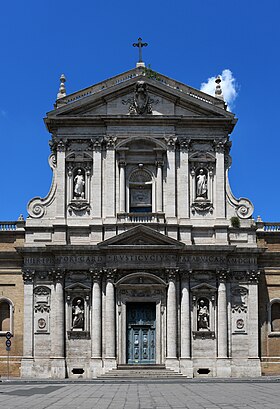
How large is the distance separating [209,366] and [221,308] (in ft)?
10.3

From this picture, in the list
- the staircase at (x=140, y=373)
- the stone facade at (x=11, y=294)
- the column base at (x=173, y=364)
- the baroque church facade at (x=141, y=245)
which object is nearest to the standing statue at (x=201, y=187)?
the baroque church facade at (x=141, y=245)

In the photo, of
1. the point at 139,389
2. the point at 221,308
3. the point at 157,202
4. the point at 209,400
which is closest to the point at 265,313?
the point at 221,308

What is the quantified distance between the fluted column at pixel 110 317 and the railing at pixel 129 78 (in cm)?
1021

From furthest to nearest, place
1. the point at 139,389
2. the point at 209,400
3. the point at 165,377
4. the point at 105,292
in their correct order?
the point at 105,292 → the point at 165,377 → the point at 139,389 → the point at 209,400

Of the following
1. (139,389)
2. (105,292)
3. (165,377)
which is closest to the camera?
(139,389)

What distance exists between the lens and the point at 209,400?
75.0ft

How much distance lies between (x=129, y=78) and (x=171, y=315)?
1353 cm

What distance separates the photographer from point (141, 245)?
138ft

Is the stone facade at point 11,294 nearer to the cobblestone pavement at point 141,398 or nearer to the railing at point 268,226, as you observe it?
the railing at point 268,226

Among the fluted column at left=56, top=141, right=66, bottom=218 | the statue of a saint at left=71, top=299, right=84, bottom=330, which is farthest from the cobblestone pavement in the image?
the fluted column at left=56, top=141, right=66, bottom=218

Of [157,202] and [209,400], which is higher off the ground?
[157,202]

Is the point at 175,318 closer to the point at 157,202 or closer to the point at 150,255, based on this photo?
the point at 150,255

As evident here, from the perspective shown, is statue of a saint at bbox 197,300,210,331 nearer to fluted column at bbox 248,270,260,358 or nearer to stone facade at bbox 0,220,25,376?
fluted column at bbox 248,270,260,358

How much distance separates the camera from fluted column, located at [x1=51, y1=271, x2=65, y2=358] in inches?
1656
